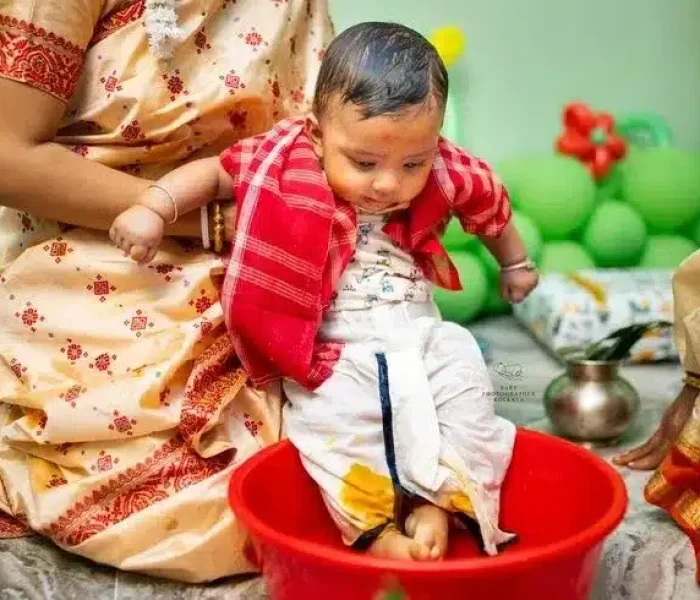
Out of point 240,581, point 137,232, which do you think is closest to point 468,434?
point 240,581

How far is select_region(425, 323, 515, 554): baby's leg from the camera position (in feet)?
3.30

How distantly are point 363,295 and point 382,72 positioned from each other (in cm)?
26

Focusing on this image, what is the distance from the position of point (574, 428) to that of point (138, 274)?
27.9 inches

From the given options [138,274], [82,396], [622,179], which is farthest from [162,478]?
[622,179]

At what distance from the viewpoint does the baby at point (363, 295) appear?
3.28 ft

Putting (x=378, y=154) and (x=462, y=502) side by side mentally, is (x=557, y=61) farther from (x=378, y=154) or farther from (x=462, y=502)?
(x=462, y=502)

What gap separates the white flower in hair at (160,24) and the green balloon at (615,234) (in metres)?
1.43

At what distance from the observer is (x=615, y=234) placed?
227 centimetres

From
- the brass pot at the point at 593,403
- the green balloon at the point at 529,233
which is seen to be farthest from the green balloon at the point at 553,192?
the brass pot at the point at 593,403

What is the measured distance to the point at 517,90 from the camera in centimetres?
247

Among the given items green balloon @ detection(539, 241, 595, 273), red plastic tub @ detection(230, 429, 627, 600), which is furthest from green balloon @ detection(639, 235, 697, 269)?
red plastic tub @ detection(230, 429, 627, 600)

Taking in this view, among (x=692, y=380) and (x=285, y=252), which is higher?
(x=285, y=252)

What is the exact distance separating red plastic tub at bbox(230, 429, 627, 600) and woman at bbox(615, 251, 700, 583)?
125 millimetres

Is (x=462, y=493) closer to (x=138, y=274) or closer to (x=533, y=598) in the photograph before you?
(x=533, y=598)
